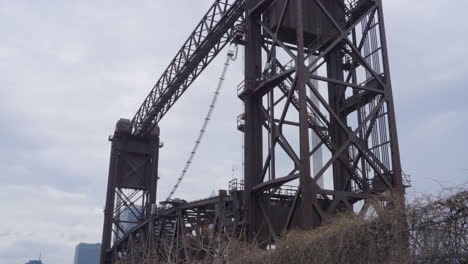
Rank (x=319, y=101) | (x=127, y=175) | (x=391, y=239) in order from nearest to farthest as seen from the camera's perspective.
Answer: (x=391, y=239) < (x=319, y=101) < (x=127, y=175)

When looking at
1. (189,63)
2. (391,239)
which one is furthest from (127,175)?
(391,239)

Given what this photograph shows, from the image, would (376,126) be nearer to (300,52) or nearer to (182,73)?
(300,52)

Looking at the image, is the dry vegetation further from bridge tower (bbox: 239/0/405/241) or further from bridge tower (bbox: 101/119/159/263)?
bridge tower (bbox: 101/119/159/263)

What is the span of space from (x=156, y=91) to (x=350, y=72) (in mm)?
20690

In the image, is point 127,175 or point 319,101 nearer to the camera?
point 319,101

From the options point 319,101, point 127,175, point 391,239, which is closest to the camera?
point 391,239

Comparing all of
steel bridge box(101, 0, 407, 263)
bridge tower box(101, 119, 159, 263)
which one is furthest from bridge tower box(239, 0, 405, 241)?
bridge tower box(101, 119, 159, 263)

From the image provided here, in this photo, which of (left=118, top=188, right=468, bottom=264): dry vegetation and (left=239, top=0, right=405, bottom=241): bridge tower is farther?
(left=239, top=0, right=405, bottom=241): bridge tower

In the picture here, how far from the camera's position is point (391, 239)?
14.1m

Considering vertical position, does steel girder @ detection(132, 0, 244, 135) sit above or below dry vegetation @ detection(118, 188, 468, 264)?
above

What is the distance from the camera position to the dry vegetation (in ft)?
40.6

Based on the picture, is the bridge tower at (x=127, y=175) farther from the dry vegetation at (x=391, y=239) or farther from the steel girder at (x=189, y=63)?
the dry vegetation at (x=391, y=239)

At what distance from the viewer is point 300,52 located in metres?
25.5

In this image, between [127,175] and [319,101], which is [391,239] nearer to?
[319,101]
